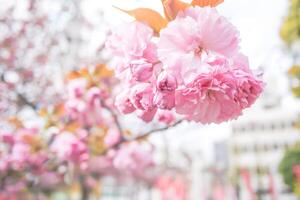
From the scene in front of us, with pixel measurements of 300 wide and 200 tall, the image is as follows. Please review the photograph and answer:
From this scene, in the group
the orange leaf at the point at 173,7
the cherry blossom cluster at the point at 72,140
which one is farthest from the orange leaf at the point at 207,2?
the cherry blossom cluster at the point at 72,140

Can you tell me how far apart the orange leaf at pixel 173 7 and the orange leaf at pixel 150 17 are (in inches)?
1.6

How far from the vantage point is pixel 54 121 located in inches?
107

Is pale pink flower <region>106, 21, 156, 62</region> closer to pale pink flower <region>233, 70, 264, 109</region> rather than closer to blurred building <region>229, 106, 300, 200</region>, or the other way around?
pale pink flower <region>233, 70, 264, 109</region>

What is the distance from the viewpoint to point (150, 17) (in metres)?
1.07

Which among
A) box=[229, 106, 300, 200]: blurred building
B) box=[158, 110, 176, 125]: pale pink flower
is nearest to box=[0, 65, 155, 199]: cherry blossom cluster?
box=[158, 110, 176, 125]: pale pink flower

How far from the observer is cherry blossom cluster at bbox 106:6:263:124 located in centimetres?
90

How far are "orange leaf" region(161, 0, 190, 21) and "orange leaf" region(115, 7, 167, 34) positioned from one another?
42mm

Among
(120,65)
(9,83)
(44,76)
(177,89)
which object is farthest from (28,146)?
(177,89)

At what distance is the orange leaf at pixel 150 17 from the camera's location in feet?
3.51

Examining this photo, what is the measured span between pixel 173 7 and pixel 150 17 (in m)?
0.08

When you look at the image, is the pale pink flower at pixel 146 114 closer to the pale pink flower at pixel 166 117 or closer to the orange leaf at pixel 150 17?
the orange leaf at pixel 150 17

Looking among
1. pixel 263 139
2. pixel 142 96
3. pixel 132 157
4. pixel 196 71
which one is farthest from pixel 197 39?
pixel 263 139

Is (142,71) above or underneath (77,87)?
underneath

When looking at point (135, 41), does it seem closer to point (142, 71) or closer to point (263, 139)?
point (142, 71)
